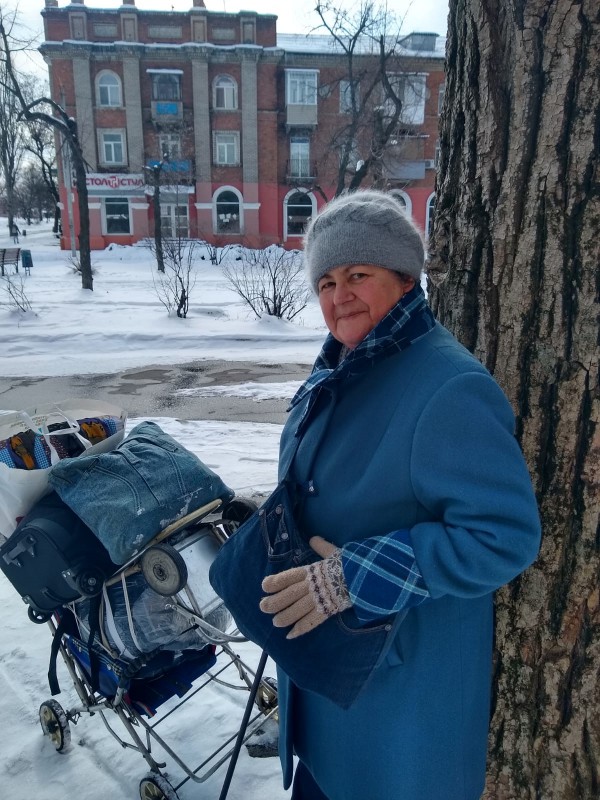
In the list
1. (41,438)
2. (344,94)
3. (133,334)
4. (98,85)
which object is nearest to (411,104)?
(344,94)

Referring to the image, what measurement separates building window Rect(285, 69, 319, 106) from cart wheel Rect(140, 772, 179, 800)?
110 ft

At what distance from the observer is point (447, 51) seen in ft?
5.83

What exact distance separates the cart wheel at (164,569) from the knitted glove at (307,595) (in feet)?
1.89

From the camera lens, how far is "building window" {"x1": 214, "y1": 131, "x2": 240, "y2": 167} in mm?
32250

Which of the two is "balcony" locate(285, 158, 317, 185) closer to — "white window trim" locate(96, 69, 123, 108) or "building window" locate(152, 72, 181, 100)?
"building window" locate(152, 72, 181, 100)

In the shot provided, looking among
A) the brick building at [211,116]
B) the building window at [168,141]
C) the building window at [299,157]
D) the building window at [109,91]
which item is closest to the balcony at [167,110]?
the brick building at [211,116]

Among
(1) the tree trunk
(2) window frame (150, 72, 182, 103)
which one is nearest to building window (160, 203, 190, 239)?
(2) window frame (150, 72, 182, 103)

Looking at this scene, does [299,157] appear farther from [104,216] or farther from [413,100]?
[104,216]

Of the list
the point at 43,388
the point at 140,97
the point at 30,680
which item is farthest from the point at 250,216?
→ the point at 30,680

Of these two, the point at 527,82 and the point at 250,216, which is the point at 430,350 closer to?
the point at 527,82

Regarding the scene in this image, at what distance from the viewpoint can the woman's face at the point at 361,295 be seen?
4.64 ft

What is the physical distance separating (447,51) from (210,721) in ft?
8.78

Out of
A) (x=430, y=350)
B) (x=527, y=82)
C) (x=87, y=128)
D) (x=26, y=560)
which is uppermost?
(x=87, y=128)

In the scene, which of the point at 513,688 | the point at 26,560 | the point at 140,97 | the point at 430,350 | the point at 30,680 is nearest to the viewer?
the point at 430,350
